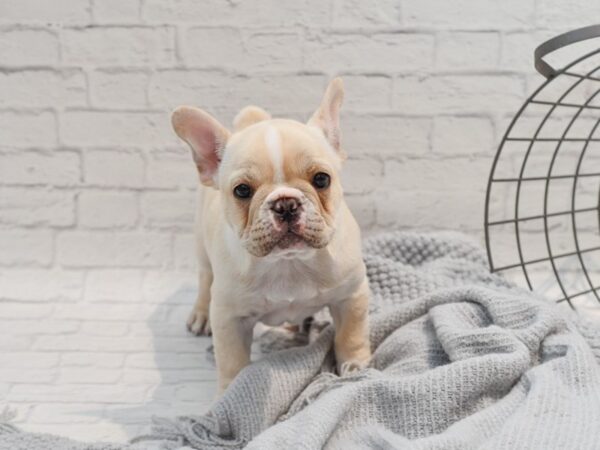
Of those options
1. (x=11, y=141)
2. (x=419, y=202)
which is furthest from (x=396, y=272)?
(x=11, y=141)

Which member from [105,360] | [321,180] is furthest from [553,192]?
[105,360]

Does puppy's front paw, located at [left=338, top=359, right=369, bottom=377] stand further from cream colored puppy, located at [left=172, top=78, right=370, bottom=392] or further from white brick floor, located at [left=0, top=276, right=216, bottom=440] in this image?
white brick floor, located at [left=0, top=276, right=216, bottom=440]

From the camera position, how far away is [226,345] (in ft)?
4.31

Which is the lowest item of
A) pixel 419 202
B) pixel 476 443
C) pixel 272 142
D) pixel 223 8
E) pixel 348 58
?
pixel 476 443

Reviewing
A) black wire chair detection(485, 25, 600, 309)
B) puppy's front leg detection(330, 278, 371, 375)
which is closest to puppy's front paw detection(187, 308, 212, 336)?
puppy's front leg detection(330, 278, 371, 375)

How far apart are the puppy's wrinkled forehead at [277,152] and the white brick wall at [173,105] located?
61 cm

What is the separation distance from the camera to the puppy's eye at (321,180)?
1.19 metres

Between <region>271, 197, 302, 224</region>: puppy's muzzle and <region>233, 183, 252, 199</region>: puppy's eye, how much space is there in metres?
0.09

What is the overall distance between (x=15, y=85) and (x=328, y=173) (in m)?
1.04

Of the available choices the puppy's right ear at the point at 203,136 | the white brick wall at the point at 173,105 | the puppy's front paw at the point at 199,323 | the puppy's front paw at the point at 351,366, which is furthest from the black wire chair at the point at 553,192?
the puppy's right ear at the point at 203,136

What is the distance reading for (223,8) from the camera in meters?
1.76

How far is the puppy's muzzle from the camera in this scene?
1108mm

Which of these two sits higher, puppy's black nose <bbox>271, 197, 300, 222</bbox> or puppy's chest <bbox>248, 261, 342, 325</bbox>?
puppy's black nose <bbox>271, 197, 300, 222</bbox>

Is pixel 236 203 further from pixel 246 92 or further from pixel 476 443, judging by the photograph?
pixel 246 92
